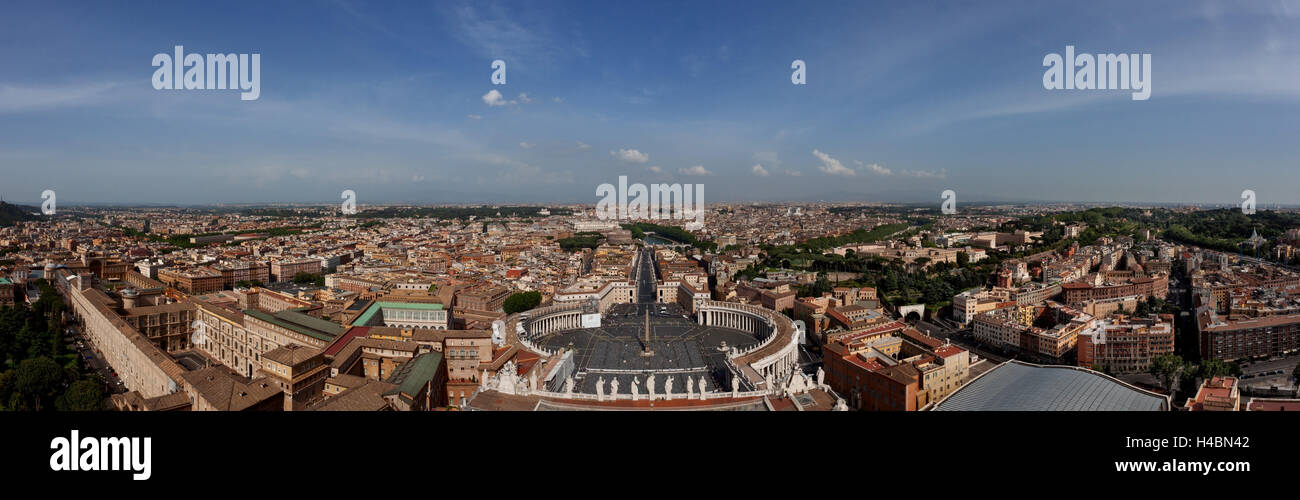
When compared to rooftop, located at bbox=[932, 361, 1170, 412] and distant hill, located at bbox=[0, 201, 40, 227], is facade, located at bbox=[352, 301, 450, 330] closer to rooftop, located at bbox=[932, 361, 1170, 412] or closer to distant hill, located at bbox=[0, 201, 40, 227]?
rooftop, located at bbox=[932, 361, 1170, 412]

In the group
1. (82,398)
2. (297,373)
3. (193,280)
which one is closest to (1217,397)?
(297,373)

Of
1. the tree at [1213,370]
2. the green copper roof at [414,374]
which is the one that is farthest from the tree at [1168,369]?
the green copper roof at [414,374]

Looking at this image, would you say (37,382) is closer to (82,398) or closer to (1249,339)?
(82,398)

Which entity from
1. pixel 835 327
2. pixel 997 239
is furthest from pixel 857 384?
pixel 997 239
